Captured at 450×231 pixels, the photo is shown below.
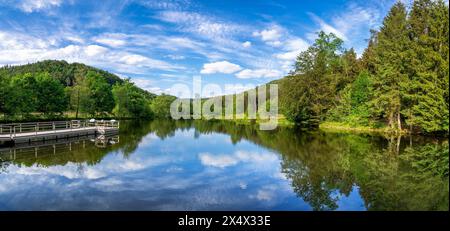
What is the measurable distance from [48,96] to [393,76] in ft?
151

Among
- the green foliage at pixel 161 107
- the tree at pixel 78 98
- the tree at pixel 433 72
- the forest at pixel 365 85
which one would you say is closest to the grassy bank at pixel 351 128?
the forest at pixel 365 85

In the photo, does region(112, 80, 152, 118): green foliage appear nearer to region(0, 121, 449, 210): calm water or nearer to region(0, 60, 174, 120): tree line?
region(0, 60, 174, 120): tree line

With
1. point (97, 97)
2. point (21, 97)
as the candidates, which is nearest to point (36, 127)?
point (21, 97)

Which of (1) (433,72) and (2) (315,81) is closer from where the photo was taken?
(1) (433,72)

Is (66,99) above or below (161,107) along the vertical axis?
above

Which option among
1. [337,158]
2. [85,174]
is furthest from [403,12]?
[85,174]

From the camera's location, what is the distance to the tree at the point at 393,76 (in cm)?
3281

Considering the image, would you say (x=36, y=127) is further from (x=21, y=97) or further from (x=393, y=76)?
(x=393, y=76)

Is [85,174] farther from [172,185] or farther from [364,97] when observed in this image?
[364,97]

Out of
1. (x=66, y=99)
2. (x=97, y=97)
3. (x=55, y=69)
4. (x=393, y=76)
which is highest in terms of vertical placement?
(x=55, y=69)

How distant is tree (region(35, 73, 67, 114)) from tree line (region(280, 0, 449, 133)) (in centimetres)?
3477

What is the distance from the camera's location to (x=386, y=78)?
34625 millimetres

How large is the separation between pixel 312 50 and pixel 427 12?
62.6ft

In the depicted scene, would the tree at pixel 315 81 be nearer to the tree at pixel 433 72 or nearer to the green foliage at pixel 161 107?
the tree at pixel 433 72
